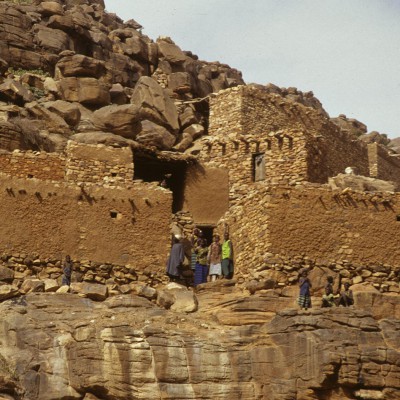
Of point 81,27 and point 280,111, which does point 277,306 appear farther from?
point 81,27

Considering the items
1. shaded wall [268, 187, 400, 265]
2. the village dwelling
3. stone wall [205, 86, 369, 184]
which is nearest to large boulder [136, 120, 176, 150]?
stone wall [205, 86, 369, 184]

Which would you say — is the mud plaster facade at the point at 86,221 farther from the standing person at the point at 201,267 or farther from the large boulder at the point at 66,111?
the large boulder at the point at 66,111

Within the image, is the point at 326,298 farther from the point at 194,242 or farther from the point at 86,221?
the point at 86,221

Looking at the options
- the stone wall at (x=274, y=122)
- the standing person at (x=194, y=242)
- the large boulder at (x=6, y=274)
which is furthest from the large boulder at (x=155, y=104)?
the large boulder at (x=6, y=274)

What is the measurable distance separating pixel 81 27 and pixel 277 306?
29.3 meters

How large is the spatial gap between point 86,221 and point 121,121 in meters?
10.1

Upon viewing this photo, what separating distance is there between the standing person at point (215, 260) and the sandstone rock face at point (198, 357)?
496 cm

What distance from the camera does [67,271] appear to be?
27469mm

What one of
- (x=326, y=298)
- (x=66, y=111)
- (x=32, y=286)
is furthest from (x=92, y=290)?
(x=66, y=111)

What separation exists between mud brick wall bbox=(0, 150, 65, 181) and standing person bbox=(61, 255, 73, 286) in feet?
18.1

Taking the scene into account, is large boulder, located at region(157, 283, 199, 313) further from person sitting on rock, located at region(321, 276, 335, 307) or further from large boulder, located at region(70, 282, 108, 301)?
person sitting on rock, located at region(321, 276, 335, 307)

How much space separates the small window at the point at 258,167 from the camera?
118 ft

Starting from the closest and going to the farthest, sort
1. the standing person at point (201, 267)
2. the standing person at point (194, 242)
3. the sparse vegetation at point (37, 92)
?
the standing person at point (201, 267) → the standing person at point (194, 242) → the sparse vegetation at point (37, 92)

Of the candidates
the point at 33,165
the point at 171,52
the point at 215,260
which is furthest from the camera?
the point at 171,52
